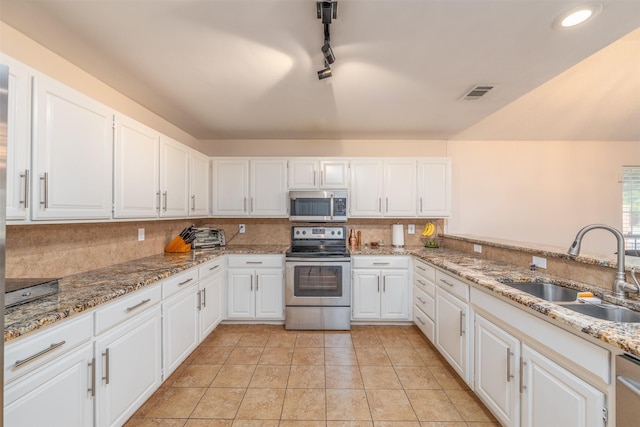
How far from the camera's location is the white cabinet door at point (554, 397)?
1056 millimetres

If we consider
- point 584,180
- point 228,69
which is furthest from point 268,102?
point 584,180

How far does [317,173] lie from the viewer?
11.4ft

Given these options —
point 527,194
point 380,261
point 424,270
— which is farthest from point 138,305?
point 527,194

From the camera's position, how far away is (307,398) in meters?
1.97

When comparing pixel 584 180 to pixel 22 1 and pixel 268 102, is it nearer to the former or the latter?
pixel 268 102

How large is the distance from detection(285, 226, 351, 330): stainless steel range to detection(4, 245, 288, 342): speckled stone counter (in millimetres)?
968

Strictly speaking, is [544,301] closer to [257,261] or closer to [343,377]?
[343,377]

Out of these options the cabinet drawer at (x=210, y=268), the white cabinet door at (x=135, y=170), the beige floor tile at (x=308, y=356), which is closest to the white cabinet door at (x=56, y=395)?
the white cabinet door at (x=135, y=170)

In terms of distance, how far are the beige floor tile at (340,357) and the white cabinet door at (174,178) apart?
2.05m

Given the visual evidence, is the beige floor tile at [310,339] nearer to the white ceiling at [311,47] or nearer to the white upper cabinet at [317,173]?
the white upper cabinet at [317,173]

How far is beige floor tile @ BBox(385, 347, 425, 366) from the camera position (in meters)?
2.43

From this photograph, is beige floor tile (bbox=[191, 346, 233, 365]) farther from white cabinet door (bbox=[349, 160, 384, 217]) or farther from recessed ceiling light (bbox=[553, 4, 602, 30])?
Result: recessed ceiling light (bbox=[553, 4, 602, 30])

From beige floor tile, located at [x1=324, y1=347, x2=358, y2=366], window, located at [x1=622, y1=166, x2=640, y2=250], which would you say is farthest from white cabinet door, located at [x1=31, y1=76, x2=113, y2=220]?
window, located at [x1=622, y1=166, x2=640, y2=250]

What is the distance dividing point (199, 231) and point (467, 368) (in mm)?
3026
